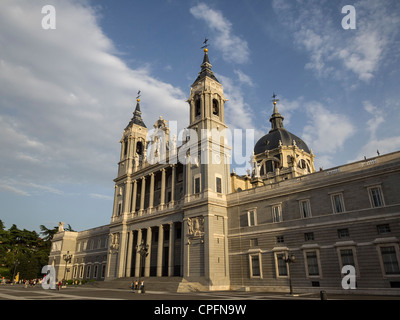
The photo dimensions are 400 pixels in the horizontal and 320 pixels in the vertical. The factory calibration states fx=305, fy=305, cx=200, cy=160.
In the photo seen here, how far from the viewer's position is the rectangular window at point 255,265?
1378 inches

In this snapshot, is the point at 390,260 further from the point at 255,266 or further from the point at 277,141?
the point at 277,141

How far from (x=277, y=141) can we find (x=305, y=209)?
45.8 metres

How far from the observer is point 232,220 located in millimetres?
39656

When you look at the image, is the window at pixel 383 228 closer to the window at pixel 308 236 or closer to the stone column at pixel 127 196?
the window at pixel 308 236

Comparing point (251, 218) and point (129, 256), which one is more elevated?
point (251, 218)

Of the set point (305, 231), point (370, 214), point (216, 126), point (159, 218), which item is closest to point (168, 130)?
point (216, 126)

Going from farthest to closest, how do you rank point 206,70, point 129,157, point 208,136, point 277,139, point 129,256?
point 277,139
point 129,157
point 129,256
point 206,70
point 208,136

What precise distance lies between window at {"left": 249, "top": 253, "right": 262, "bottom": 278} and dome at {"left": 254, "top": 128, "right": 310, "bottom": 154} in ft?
145

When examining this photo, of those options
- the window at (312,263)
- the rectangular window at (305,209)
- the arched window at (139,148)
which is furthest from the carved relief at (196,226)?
the arched window at (139,148)

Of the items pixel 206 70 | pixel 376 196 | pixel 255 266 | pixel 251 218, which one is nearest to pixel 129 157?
pixel 206 70

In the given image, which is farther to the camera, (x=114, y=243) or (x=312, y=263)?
(x=114, y=243)

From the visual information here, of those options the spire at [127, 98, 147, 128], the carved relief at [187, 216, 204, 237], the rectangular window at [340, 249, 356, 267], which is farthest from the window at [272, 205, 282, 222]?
the spire at [127, 98, 147, 128]
